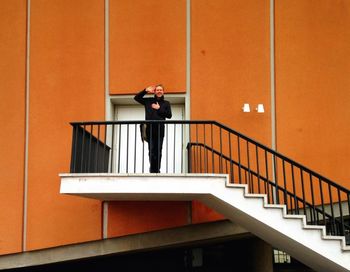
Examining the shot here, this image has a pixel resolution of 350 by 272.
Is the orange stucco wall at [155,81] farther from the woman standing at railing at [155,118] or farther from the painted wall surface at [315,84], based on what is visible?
the woman standing at railing at [155,118]

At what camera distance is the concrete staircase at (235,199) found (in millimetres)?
8148

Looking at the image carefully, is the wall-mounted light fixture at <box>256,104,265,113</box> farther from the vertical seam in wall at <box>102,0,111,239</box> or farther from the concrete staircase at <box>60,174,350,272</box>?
the vertical seam in wall at <box>102,0,111,239</box>

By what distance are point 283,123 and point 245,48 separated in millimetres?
1518

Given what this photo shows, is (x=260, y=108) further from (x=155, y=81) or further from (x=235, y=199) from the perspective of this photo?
(x=235, y=199)

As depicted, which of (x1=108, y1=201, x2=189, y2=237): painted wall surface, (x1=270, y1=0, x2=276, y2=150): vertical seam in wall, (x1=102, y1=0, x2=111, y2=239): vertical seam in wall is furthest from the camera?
(x1=270, y1=0, x2=276, y2=150): vertical seam in wall

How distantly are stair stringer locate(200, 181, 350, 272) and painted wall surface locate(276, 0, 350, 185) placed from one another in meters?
2.20

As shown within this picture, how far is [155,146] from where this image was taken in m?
9.03

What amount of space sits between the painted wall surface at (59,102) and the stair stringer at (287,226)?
2962 mm

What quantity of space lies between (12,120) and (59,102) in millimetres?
928

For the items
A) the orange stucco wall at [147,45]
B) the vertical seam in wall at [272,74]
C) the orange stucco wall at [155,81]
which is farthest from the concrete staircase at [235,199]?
the orange stucco wall at [147,45]

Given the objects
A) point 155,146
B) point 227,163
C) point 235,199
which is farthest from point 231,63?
point 235,199

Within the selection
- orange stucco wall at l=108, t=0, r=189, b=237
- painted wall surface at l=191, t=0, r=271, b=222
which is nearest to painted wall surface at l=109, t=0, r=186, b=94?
orange stucco wall at l=108, t=0, r=189, b=237

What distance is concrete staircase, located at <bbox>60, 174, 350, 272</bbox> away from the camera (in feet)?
26.7

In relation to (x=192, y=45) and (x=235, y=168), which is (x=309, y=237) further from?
(x=192, y=45)
